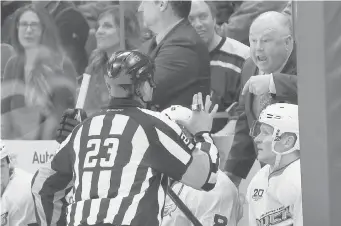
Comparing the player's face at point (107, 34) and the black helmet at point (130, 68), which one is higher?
the player's face at point (107, 34)

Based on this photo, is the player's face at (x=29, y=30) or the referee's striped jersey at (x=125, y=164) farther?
the player's face at (x=29, y=30)

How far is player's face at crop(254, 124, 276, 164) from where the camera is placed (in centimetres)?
403

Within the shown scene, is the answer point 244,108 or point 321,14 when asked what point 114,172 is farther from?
point 244,108

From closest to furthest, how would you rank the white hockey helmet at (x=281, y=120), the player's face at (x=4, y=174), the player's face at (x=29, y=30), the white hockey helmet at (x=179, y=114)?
the white hockey helmet at (x=179, y=114) → the white hockey helmet at (x=281, y=120) → the player's face at (x=4, y=174) → the player's face at (x=29, y=30)

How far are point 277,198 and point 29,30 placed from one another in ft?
9.66

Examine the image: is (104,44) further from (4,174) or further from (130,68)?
(130,68)

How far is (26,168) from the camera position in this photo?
232 inches

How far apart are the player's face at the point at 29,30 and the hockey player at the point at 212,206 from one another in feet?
7.18

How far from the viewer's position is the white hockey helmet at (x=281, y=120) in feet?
13.1

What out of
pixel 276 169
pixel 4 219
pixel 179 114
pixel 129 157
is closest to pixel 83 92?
pixel 4 219

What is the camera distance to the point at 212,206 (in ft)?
14.4

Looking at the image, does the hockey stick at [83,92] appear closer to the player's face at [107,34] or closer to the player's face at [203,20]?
the player's face at [107,34]

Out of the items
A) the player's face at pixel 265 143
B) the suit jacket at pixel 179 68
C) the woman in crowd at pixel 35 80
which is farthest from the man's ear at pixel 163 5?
the woman in crowd at pixel 35 80

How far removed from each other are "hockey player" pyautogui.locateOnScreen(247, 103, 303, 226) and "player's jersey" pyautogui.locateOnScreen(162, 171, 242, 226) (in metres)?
0.27
